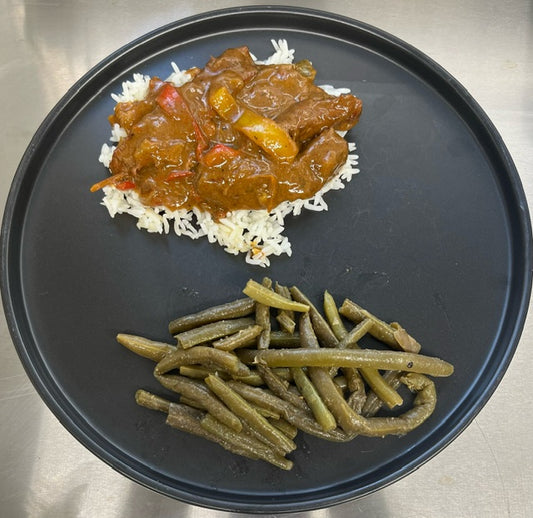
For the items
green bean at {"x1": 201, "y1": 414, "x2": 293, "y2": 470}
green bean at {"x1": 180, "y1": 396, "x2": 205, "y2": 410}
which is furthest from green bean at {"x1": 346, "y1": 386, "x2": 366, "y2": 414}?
green bean at {"x1": 180, "y1": 396, "x2": 205, "y2": 410}

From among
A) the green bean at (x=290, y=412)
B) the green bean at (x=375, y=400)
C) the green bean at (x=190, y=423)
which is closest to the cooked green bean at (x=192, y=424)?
the green bean at (x=190, y=423)

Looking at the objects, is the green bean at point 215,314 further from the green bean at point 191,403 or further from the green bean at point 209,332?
the green bean at point 191,403


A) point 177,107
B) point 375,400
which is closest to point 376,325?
point 375,400

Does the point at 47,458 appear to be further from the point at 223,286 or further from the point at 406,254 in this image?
the point at 406,254

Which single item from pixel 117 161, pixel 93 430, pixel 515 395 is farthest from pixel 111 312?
pixel 515 395

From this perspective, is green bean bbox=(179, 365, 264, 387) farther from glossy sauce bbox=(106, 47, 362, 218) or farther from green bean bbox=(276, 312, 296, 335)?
glossy sauce bbox=(106, 47, 362, 218)

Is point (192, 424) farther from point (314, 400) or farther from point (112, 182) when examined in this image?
point (112, 182)

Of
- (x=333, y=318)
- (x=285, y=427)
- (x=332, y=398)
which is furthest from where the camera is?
(x=333, y=318)
